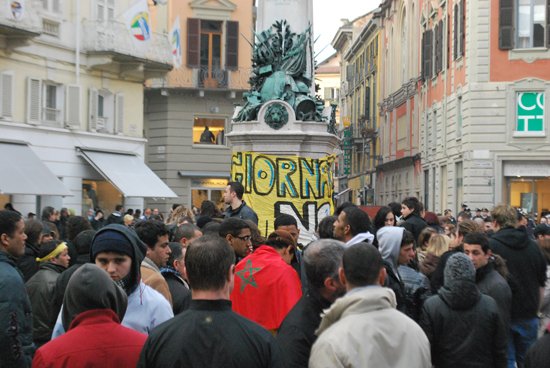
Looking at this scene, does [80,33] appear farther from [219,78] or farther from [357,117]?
[357,117]

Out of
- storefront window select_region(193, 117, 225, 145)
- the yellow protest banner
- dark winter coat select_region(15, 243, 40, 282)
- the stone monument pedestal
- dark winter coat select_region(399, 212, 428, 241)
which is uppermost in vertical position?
storefront window select_region(193, 117, 225, 145)

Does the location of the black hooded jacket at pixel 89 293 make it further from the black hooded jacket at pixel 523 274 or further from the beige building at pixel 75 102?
the beige building at pixel 75 102

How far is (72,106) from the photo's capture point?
30375 millimetres

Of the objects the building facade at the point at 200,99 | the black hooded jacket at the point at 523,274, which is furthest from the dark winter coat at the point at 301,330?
the building facade at the point at 200,99

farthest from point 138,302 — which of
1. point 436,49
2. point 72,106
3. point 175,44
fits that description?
point 436,49

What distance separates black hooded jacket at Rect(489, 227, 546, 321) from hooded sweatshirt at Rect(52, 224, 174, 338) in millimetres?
4753

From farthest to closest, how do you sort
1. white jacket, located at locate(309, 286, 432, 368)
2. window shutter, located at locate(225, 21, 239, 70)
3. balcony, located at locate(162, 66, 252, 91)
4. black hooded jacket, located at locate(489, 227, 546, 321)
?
window shutter, located at locate(225, 21, 239, 70) < balcony, located at locate(162, 66, 252, 91) < black hooded jacket, located at locate(489, 227, 546, 321) < white jacket, located at locate(309, 286, 432, 368)

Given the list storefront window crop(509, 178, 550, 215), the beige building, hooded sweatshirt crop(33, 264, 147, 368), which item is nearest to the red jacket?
hooded sweatshirt crop(33, 264, 147, 368)

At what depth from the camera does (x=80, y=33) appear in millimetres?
30891

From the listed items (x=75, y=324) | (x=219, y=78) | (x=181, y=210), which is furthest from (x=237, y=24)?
(x=75, y=324)

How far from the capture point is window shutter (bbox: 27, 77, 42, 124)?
28.4 metres

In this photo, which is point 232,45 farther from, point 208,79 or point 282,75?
point 282,75

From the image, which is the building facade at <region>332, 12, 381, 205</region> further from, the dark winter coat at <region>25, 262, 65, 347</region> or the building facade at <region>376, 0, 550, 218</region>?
the dark winter coat at <region>25, 262, 65, 347</region>

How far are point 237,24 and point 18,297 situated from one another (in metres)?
36.0
